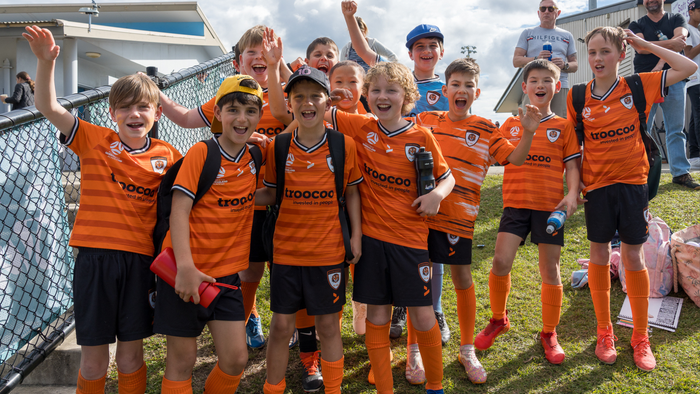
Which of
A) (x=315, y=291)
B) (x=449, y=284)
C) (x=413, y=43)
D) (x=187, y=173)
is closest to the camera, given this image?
(x=187, y=173)

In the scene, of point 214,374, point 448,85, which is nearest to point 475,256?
point 448,85

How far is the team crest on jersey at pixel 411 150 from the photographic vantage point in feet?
9.14

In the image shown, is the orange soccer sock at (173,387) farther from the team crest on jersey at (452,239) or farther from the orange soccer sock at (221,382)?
the team crest on jersey at (452,239)

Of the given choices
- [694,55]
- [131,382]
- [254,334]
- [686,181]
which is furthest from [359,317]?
[694,55]

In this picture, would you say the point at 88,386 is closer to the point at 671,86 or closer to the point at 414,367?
the point at 414,367

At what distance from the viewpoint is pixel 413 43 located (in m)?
3.78

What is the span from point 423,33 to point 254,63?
1.44 meters

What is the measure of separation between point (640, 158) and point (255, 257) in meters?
2.97

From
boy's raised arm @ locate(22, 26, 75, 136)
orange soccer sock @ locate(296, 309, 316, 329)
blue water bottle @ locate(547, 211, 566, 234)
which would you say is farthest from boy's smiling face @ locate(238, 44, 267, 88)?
blue water bottle @ locate(547, 211, 566, 234)

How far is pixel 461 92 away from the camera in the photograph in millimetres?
3189

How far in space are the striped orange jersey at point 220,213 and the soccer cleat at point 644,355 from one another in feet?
9.68

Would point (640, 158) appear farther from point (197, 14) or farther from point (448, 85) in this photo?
point (197, 14)

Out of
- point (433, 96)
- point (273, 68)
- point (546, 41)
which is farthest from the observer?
point (546, 41)

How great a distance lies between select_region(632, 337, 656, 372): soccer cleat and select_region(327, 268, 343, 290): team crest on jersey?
2.39 m
